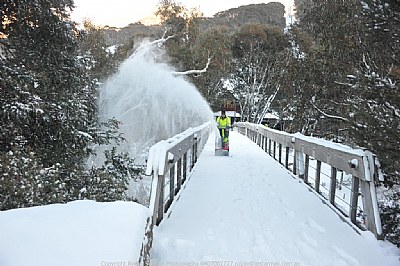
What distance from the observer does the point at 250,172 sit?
8.83 metres

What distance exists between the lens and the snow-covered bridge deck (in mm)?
3714

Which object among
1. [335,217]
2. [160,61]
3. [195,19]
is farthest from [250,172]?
[195,19]

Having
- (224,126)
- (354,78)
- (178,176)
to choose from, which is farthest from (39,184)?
(354,78)

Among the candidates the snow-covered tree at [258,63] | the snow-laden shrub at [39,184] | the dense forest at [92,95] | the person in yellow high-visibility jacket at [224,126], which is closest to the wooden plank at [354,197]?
the dense forest at [92,95]

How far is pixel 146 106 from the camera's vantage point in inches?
1074

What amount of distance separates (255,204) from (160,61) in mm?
32062

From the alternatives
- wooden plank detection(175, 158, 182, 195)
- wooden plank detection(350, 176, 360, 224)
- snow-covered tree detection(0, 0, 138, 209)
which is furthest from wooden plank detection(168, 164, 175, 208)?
snow-covered tree detection(0, 0, 138, 209)

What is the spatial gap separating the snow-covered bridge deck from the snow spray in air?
1746 cm

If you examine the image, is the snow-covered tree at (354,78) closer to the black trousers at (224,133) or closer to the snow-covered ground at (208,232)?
the snow-covered ground at (208,232)

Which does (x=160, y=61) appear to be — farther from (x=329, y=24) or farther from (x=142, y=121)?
(x=329, y=24)

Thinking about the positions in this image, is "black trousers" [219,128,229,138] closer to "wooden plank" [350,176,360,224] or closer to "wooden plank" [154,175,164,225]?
"wooden plank" [350,176,360,224]

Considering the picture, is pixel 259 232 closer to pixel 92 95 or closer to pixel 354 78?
pixel 354 78

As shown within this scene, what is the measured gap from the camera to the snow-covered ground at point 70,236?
2109 millimetres

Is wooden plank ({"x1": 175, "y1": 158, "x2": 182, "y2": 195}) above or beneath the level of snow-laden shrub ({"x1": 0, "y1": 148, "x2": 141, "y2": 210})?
above
